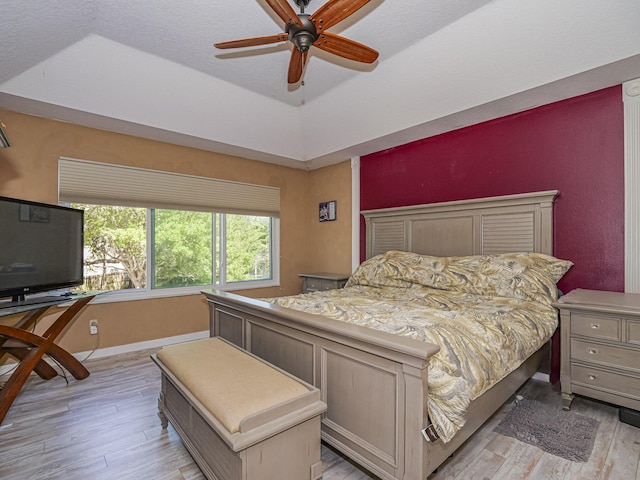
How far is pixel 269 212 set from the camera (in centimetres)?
455

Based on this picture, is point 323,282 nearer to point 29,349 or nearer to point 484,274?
point 484,274

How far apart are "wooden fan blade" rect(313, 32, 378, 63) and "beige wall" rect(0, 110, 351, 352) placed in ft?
7.72

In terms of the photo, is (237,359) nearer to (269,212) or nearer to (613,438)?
(613,438)

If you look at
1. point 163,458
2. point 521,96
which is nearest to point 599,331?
point 521,96

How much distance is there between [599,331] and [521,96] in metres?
1.88

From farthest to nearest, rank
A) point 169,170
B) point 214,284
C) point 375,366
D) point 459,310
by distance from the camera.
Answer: point 214,284
point 169,170
point 459,310
point 375,366

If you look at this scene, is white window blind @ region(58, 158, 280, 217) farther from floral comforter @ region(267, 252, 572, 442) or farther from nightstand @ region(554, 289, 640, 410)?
nightstand @ region(554, 289, 640, 410)

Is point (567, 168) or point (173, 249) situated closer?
point (567, 168)

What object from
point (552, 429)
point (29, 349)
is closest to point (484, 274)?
point (552, 429)

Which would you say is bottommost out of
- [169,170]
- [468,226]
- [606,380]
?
[606,380]

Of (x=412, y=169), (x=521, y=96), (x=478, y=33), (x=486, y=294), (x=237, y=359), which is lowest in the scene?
(x=237, y=359)

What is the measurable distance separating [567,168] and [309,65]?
8.01 ft

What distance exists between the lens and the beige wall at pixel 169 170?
2906mm

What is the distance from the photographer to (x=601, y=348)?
6.63ft
